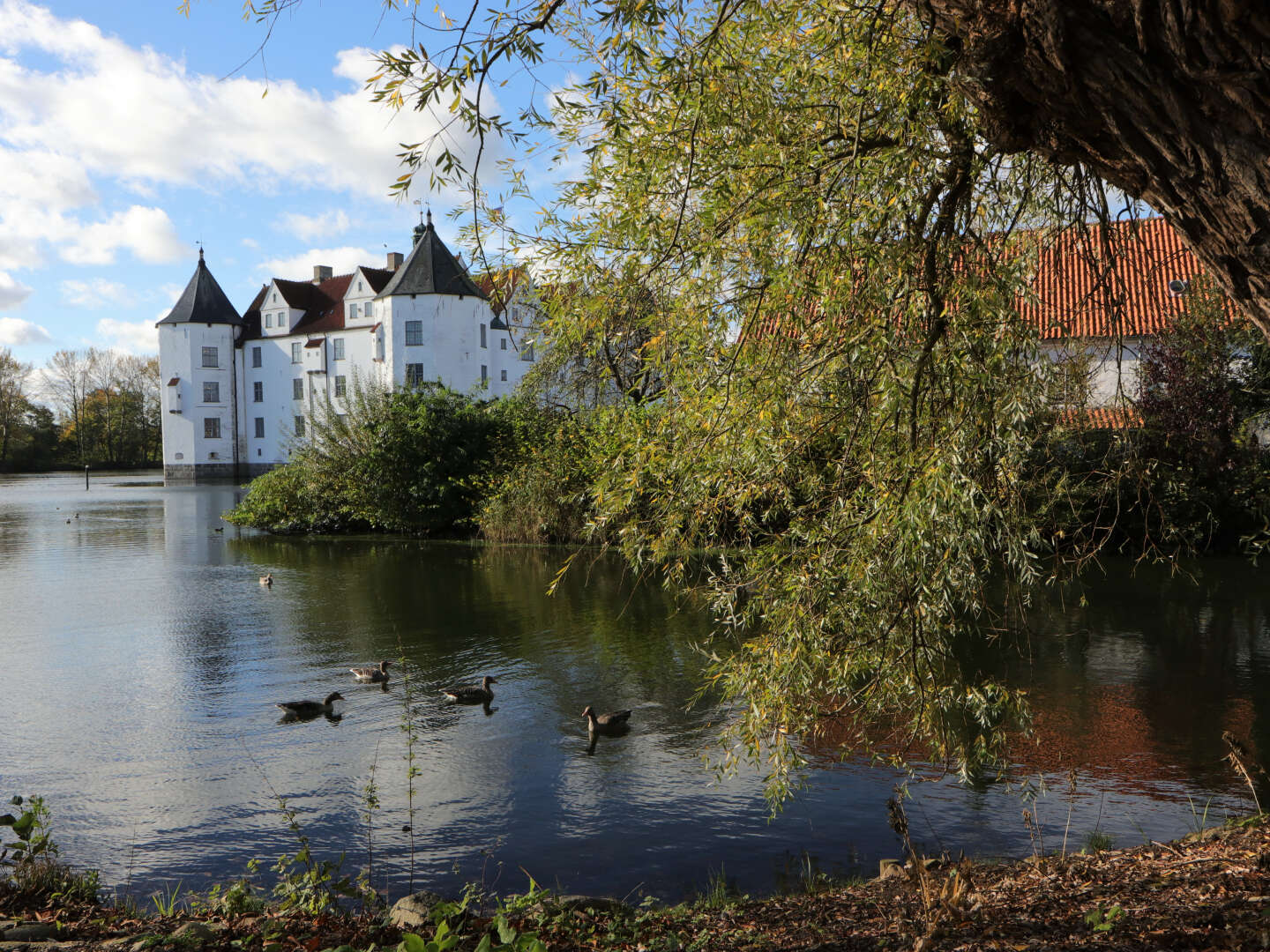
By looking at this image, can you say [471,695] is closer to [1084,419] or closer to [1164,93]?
[1084,419]

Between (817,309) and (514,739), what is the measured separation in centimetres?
512

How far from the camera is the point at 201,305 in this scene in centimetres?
6731

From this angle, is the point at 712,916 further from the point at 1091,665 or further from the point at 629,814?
the point at 1091,665

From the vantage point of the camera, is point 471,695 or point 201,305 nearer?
point 471,695

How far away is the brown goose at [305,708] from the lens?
9492 millimetres

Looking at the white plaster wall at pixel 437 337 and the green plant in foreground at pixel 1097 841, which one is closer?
the green plant in foreground at pixel 1097 841

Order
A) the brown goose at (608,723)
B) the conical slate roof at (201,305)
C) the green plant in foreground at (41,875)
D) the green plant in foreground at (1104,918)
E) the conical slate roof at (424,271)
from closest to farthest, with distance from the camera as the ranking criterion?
the green plant in foreground at (1104,918) < the green plant in foreground at (41,875) < the brown goose at (608,723) < the conical slate roof at (424,271) < the conical slate roof at (201,305)

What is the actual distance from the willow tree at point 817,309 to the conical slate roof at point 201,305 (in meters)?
68.4

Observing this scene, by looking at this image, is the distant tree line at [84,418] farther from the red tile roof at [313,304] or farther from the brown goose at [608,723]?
the brown goose at [608,723]

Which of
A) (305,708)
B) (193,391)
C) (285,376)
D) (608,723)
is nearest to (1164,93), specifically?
(608,723)

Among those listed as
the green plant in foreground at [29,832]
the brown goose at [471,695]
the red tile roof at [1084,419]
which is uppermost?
the red tile roof at [1084,419]

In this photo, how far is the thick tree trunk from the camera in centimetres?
276

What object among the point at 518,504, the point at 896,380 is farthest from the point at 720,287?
the point at 518,504

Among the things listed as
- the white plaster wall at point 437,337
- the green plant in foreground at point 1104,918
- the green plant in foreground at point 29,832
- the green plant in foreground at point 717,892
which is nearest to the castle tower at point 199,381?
the white plaster wall at point 437,337
